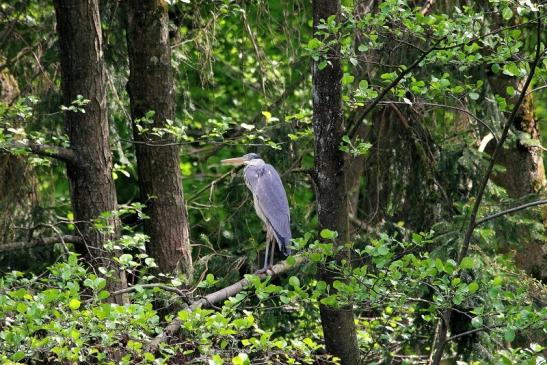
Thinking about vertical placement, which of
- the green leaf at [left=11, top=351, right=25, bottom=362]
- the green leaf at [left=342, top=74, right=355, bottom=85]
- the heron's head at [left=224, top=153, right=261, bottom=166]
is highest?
the green leaf at [left=342, top=74, right=355, bottom=85]

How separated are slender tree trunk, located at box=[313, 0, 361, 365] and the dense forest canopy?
0.01m

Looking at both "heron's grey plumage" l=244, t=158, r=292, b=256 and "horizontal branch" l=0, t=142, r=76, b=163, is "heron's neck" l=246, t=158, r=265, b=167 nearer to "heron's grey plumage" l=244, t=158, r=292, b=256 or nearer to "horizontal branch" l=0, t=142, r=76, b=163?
"heron's grey plumage" l=244, t=158, r=292, b=256

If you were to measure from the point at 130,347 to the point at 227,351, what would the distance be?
0.42m

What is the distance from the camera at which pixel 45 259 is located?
274 inches

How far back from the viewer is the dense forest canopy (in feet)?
12.2

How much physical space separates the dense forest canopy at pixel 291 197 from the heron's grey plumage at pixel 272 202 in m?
0.03

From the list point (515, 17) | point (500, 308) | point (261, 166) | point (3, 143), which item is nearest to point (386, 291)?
point (500, 308)

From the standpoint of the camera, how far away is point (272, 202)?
6184 mm

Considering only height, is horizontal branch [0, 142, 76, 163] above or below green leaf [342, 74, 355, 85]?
below

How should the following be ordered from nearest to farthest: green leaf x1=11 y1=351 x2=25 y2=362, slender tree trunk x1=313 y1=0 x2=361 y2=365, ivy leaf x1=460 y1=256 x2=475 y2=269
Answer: green leaf x1=11 y1=351 x2=25 y2=362
ivy leaf x1=460 y1=256 x2=475 y2=269
slender tree trunk x1=313 y1=0 x2=361 y2=365

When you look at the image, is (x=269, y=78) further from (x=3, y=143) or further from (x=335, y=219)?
(x=3, y=143)

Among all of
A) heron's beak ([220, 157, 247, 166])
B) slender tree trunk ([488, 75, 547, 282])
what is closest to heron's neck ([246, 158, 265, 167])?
heron's beak ([220, 157, 247, 166])

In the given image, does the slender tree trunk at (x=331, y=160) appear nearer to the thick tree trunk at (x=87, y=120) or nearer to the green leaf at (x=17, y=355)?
the thick tree trunk at (x=87, y=120)

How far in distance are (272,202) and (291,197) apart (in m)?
0.90
